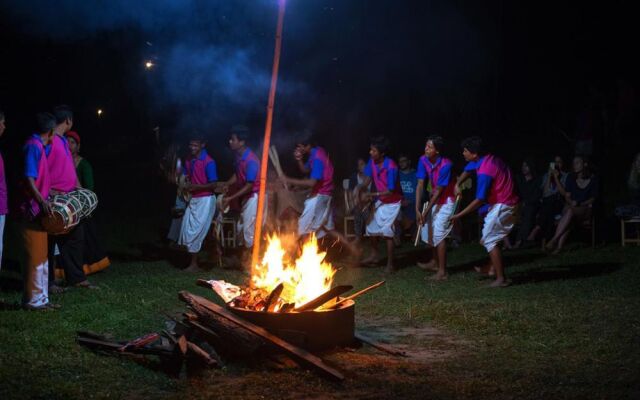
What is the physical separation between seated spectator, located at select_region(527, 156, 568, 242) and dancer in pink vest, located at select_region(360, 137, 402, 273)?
379cm

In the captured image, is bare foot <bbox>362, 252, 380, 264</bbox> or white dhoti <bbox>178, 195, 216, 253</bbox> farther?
bare foot <bbox>362, 252, 380, 264</bbox>

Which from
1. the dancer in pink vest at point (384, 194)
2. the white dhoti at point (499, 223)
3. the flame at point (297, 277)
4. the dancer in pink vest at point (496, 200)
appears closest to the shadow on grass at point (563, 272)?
the dancer in pink vest at point (496, 200)

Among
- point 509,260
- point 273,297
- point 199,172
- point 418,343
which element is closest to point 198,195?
point 199,172

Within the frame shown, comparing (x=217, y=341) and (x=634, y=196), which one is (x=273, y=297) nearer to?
(x=217, y=341)

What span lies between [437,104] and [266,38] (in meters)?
14.7

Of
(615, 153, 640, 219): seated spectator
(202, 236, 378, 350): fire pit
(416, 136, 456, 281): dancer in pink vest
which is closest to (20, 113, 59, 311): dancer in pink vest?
(202, 236, 378, 350): fire pit

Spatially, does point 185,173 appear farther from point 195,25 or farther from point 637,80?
point 637,80

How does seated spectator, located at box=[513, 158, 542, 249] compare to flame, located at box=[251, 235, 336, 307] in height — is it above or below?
above

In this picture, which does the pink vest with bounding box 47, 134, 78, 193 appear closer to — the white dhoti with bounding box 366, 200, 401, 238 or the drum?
the drum

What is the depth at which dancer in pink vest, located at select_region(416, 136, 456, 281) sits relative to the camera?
11.0m

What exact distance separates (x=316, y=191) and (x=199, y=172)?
6.23 ft

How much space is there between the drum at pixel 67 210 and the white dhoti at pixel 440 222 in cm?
496

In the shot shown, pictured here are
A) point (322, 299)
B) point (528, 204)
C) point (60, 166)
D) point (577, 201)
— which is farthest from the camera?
point (528, 204)

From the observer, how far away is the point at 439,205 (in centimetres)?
1121
